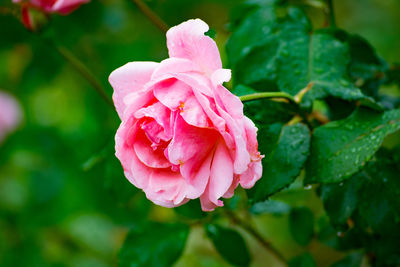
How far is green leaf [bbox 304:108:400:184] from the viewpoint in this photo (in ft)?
2.07

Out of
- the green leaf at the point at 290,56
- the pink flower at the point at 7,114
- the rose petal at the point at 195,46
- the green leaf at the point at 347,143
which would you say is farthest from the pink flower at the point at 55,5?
the pink flower at the point at 7,114

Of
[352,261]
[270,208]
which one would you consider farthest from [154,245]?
[352,261]

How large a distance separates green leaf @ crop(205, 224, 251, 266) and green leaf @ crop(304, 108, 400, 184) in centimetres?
32

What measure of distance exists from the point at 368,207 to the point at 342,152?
167 mm

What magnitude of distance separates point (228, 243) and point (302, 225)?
179 millimetres

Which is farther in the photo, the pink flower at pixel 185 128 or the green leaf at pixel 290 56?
the green leaf at pixel 290 56

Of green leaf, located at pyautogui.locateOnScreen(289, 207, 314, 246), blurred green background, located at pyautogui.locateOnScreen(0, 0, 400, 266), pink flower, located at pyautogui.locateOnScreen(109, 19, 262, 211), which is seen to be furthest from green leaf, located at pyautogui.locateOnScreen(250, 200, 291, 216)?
blurred green background, located at pyautogui.locateOnScreen(0, 0, 400, 266)

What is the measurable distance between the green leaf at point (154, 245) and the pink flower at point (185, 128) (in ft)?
1.03

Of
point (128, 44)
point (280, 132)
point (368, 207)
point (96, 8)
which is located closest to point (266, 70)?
point (280, 132)

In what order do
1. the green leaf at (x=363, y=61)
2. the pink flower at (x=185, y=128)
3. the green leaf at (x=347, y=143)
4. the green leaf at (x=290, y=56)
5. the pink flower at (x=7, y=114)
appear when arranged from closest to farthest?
the pink flower at (x=185, y=128)
the green leaf at (x=347, y=143)
the green leaf at (x=290, y=56)
the green leaf at (x=363, y=61)
the pink flower at (x=7, y=114)

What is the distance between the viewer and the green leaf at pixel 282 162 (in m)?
0.63

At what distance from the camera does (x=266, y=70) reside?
0.78 metres

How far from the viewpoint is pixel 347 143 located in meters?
0.66

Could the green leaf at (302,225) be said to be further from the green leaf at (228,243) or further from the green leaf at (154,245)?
the green leaf at (154,245)
